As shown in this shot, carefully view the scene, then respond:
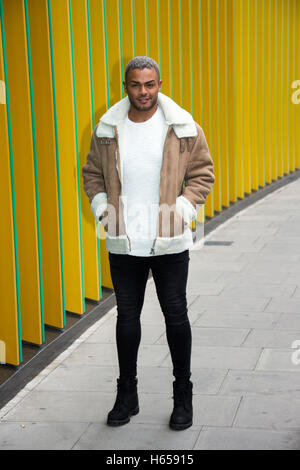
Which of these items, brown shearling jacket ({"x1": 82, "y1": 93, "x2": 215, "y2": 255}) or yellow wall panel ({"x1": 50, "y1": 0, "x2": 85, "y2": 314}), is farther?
yellow wall panel ({"x1": 50, "y1": 0, "x2": 85, "y2": 314})

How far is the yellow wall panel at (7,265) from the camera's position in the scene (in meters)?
5.43

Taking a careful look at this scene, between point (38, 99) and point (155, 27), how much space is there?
3313 mm

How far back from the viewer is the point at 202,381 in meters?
5.47

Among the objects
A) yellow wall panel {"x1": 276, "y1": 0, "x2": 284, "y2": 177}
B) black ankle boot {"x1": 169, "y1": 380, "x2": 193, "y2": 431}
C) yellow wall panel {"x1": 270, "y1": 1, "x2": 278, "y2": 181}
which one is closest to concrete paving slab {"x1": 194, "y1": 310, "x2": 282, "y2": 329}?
black ankle boot {"x1": 169, "y1": 380, "x2": 193, "y2": 431}

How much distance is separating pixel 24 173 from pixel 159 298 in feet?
5.74

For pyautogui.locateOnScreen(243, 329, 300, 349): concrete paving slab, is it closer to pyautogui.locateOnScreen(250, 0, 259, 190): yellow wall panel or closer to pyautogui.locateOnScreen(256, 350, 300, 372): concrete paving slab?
pyautogui.locateOnScreen(256, 350, 300, 372): concrete paving slab

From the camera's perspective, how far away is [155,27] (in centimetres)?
927

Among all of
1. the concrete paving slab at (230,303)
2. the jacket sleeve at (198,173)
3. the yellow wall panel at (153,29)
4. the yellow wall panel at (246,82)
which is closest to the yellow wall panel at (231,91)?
the yellow wall panel at (246,82)

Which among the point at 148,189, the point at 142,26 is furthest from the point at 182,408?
the point at 142,26

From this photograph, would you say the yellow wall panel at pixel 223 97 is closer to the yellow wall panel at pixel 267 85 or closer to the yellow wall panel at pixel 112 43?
the yellow wall panel at pixel 267 85

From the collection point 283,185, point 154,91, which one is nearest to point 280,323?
point 154,91

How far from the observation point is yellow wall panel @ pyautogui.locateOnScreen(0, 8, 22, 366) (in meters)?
5.43

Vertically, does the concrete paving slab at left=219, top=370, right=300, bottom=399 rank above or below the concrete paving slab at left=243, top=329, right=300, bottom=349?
below

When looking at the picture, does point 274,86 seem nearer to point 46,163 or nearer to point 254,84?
point 254,84
